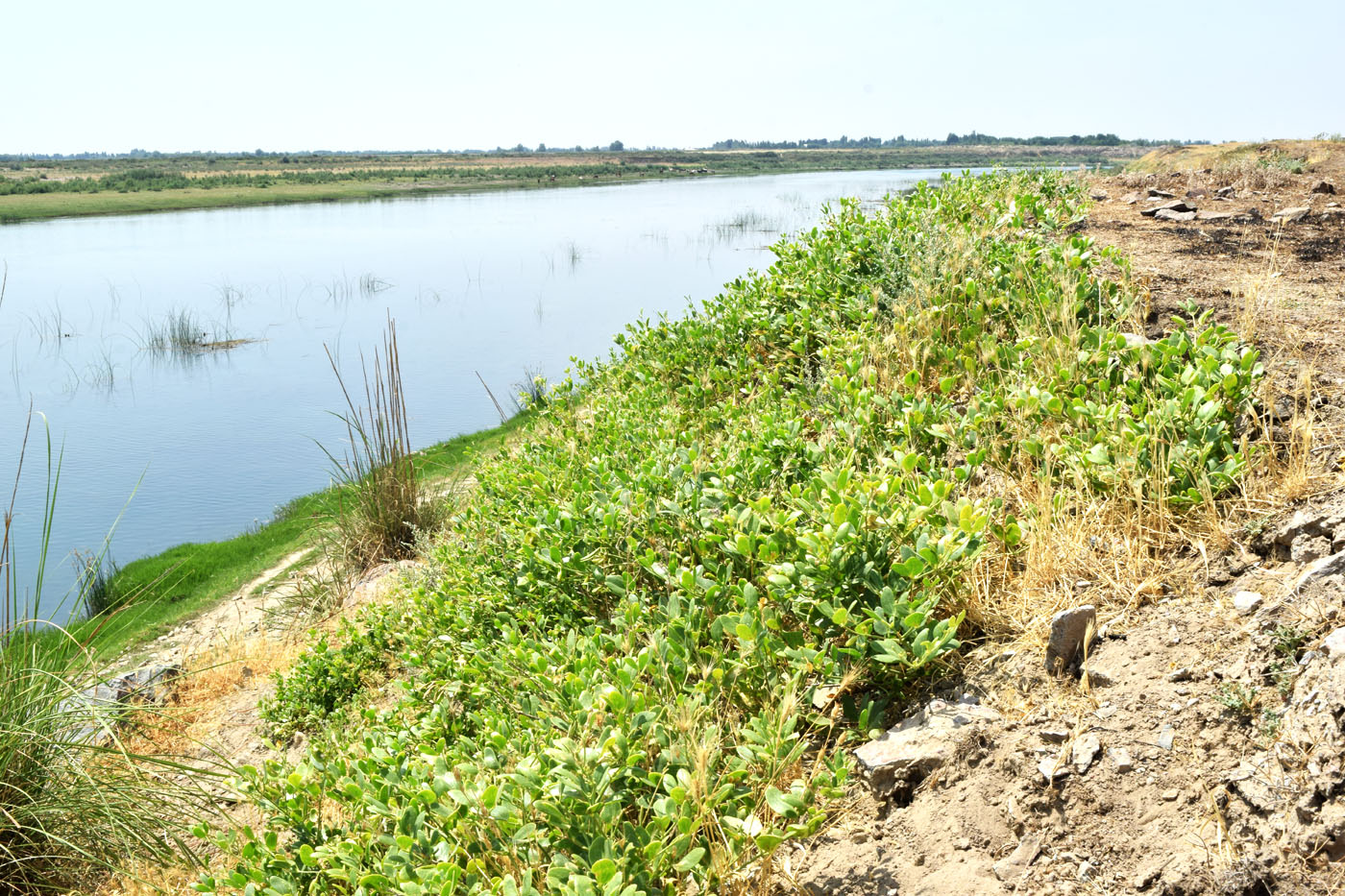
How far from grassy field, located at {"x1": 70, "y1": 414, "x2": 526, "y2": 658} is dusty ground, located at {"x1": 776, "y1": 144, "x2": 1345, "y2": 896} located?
23.1 feet

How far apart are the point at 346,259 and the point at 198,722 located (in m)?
26.1

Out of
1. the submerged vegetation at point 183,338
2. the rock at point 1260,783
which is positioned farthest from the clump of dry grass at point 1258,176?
the submerged vegetation at point 183,338

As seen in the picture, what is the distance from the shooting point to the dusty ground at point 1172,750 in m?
2.12

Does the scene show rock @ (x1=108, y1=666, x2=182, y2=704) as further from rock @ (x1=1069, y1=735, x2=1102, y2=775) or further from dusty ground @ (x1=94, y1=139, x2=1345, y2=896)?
rock @ (x1=1069, y1=735, x2=1102, y2=775)

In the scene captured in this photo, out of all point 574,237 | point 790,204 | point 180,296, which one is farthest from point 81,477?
point 790,204

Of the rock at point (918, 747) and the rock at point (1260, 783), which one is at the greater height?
the rock at point (1260, 783)

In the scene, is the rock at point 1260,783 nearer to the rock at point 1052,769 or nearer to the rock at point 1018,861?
the rock at point 1052,769

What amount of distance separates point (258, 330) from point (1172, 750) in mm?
22808

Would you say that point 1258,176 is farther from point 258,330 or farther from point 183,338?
point 183,338

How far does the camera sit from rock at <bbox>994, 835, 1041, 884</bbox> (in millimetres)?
2276

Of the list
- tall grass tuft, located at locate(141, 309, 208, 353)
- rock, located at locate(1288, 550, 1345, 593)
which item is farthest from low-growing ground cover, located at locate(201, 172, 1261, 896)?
tall grass tuft, located at locate(141, 309, 208, 353)

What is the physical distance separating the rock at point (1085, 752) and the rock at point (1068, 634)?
1.37 ft

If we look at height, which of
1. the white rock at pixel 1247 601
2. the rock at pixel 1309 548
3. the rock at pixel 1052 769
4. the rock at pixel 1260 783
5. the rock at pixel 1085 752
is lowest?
the rock at pixel 1052 769

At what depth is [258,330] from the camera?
866 inches
